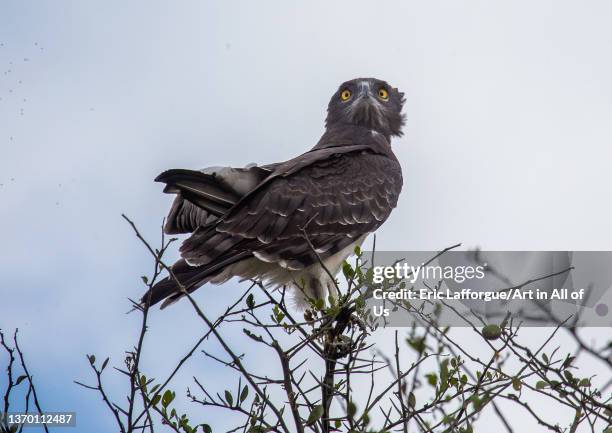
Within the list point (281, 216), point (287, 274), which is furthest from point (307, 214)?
point (287, 274)

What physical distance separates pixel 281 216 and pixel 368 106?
2.57 metres

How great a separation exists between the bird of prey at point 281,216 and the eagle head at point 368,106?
0.89 meters

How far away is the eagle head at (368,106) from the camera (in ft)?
30.0

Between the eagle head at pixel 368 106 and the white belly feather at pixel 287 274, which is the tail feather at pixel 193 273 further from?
the eagle head at pixel 368 106

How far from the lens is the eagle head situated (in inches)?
360

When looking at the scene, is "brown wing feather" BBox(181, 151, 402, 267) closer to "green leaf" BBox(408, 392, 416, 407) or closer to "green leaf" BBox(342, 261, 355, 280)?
"green leaf" BBox(342, 261, 355, 280)

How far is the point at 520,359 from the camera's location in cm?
452

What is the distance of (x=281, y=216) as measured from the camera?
7.07 metres

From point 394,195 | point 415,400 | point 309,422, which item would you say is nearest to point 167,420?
point 309,422

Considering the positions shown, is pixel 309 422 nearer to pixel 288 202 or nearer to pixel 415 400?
pixel 415 400

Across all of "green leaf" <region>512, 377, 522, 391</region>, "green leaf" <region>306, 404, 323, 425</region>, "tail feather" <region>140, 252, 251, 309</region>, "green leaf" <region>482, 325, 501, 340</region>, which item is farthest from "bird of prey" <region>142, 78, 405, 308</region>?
"green leaf" <region>512, 377, 522, 391</region>

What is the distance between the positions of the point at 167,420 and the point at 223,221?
7.07ft

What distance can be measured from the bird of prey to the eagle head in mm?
887

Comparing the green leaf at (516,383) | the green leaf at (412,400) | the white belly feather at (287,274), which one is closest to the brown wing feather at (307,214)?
the white belly feather at (287,274)
